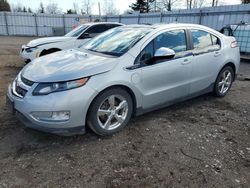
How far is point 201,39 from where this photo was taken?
4426 mm

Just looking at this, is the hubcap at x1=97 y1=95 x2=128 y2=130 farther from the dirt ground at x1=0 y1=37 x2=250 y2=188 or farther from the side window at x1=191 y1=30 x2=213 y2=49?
the side window at x1=191 y1=30 x2=213 y2=49

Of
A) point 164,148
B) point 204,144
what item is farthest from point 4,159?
point 204,144

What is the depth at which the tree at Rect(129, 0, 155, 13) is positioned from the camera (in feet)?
145

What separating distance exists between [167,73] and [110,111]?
1152 millimetres

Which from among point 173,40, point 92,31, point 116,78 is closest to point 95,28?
point 92,31

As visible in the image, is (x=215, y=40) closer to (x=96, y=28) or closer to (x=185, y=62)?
(x=185, y=62)

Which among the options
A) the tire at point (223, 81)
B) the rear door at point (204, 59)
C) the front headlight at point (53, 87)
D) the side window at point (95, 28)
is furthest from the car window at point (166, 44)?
the side window at point (95, 28)

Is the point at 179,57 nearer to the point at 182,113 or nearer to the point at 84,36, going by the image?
the point at 182,113

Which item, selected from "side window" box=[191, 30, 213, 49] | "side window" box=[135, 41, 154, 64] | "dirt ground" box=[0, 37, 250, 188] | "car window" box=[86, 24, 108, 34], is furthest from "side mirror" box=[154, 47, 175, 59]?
"car window" box=[86, 24, 108, 34]

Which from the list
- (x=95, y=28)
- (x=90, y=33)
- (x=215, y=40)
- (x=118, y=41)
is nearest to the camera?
(x=118, y=41)

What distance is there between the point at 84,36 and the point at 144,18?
13.7 meters

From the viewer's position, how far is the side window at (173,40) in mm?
3746

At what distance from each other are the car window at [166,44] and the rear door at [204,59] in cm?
27

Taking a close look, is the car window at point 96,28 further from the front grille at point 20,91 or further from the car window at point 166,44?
the front grille at point 20,91
